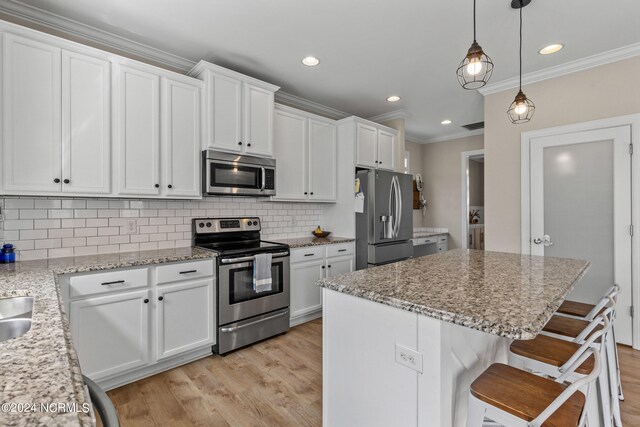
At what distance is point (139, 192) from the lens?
97.7 inches

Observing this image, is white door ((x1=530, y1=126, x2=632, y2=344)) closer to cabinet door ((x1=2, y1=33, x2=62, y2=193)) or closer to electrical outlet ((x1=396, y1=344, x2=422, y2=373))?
electrical outlet ((x1=396, y1=344, x2=422, y2=373))

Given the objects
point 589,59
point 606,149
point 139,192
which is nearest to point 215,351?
point 139,192

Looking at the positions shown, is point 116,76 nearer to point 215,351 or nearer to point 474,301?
point 215,351

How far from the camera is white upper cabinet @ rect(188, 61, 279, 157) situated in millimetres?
2816

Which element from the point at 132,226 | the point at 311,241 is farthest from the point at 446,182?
the point at 132,226

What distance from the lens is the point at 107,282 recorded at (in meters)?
2.10

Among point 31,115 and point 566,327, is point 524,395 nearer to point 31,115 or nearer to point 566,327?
point 566,327

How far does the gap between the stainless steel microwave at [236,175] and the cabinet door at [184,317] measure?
2.80 feet

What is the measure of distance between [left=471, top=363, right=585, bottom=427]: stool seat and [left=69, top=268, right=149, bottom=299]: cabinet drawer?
2.15 metres

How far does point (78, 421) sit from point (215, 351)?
7.86ft

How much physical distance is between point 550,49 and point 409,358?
3122 mm

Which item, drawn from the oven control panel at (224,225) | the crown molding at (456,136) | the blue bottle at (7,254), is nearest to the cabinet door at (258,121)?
the oven control panel at (224,225)

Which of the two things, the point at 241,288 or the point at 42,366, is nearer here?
the point at 42,366

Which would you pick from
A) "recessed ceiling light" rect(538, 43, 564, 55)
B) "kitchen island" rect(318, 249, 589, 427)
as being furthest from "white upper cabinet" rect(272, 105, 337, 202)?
"recessed ceiling light" rect(538, 43, 564, 55)
